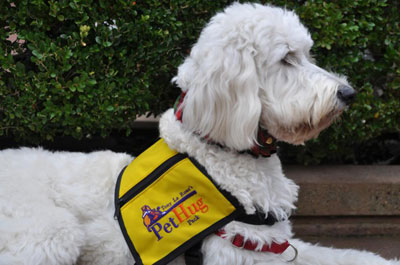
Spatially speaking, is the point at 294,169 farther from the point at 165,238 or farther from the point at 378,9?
the point at 165,238

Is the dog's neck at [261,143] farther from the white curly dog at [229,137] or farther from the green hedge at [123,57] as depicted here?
the green hedge at [123,57]

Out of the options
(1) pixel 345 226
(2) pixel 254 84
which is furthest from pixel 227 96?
(1) pixel 345 226

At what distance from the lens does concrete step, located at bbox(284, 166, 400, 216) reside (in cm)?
332

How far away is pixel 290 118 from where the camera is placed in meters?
2.07

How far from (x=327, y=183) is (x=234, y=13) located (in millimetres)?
1746

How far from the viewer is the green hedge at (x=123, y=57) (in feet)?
9.14

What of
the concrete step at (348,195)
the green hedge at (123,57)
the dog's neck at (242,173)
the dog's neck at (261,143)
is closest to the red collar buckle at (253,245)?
the dog's neck at (242,173)

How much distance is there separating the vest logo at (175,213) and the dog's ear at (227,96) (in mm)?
342

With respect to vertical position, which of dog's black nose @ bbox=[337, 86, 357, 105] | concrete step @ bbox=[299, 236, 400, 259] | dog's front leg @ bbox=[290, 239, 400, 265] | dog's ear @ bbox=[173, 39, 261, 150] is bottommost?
Answer: concrete step @ bbox=[299, 236, 400, 259]

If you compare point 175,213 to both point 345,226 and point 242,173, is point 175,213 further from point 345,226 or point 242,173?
point 345,226

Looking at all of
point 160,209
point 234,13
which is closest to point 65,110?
point 160,209

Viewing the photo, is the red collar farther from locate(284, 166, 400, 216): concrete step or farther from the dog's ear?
locate(284, 166, 400, 216): concrete step

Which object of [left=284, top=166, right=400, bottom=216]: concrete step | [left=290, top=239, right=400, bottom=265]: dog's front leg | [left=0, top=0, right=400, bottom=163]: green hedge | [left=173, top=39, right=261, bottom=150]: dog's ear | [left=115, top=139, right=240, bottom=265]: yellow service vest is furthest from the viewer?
[left=284, top=166, right=400, bottom=216]: concrete step

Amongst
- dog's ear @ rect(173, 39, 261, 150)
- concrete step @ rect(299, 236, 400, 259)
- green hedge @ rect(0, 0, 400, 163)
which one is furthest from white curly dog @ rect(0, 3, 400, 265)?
concrete step @ rect(299, 236, 400, 259)
